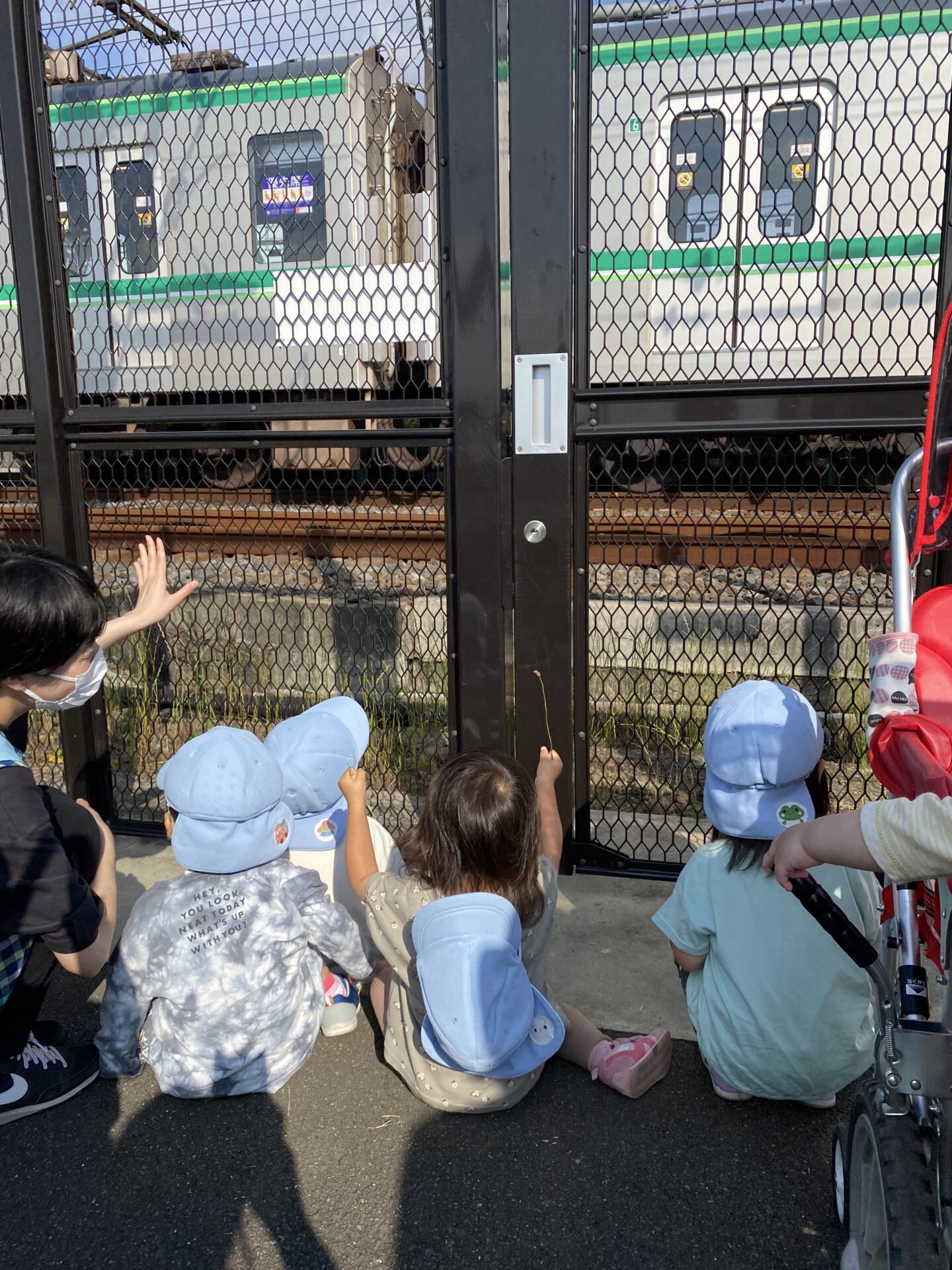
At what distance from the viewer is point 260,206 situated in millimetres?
6199

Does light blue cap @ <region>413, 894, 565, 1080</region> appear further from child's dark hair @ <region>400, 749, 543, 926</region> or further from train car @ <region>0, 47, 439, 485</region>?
train car @ <region>0, 47, 439, 485</region>

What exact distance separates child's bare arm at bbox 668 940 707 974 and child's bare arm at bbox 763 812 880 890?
27.1 inches

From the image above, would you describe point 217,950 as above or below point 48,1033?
above

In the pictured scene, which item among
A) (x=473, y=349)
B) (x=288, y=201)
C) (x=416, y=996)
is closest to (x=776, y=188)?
(x=288, y=201)

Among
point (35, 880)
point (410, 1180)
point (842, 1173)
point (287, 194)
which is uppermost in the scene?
point (287, 194)

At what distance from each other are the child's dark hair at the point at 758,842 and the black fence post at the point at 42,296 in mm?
2430

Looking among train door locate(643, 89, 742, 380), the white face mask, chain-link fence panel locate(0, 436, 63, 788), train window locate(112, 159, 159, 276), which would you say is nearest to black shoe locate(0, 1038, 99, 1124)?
the white face mask

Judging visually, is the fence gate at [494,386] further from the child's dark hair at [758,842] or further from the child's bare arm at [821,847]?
the child's bare arm at [821,847]

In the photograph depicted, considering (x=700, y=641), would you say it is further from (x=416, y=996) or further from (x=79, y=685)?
(x=79, y=685)

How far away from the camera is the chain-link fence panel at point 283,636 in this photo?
14.3 feet

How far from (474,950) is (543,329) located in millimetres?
1791

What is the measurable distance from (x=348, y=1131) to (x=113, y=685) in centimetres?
321

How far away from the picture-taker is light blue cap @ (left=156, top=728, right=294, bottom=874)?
7.14 feet

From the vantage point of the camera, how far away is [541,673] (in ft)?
10.1
